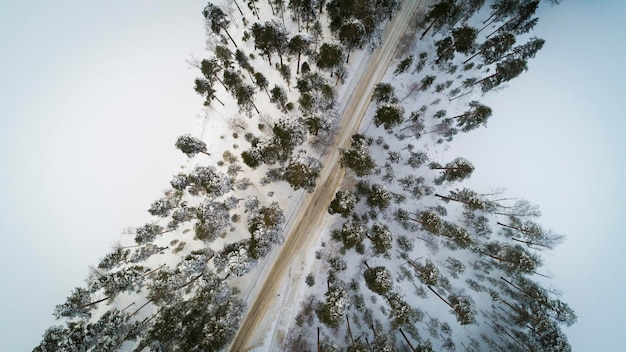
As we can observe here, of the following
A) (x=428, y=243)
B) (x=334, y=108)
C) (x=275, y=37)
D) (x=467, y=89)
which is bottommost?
(x=428, y=243)

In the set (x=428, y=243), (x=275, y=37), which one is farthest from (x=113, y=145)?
→ (x=428, y=243)

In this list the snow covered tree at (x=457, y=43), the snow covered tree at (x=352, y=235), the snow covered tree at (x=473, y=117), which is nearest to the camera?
the snow covered tree at (x=352, y=235)

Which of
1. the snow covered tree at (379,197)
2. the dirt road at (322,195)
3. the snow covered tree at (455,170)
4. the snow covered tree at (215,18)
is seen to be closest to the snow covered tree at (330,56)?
the dirt road at (322,195)

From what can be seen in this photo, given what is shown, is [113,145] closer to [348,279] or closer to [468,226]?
[348,279]

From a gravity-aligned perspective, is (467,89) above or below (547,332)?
above

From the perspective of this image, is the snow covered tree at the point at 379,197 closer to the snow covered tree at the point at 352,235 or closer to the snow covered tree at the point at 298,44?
the snow covered tree at the point at 352,235

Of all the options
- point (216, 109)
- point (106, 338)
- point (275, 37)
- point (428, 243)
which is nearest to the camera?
point (106, 338)

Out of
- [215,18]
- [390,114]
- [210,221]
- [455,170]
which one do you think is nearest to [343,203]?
[390,114]
